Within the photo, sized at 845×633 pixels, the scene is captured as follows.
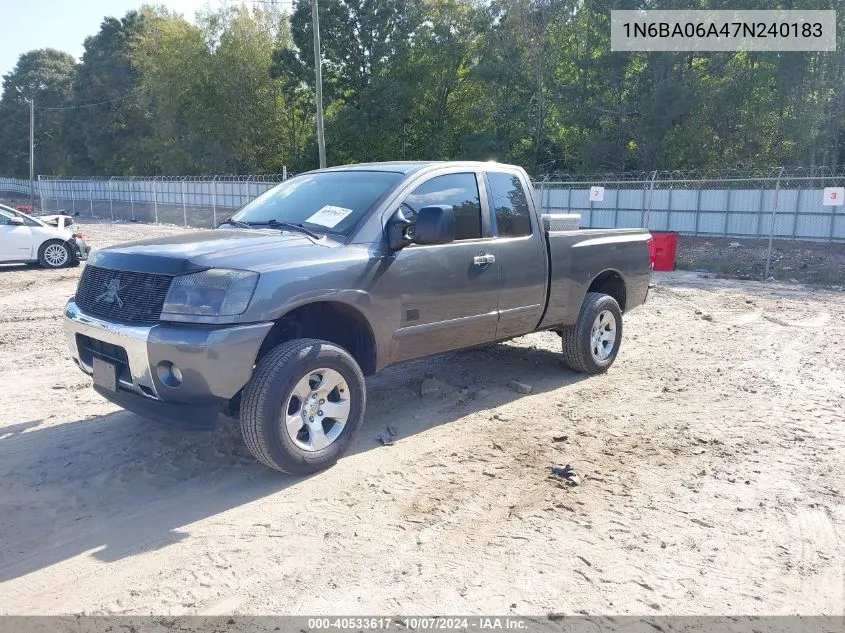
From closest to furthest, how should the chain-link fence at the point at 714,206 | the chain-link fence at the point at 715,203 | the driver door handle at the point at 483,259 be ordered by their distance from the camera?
the driver door handle at the point at 483,259 < the chain-link fence at the point at 715,203 < the chain-link fence at the point at 714,206

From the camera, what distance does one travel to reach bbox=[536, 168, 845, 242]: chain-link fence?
2169 cm

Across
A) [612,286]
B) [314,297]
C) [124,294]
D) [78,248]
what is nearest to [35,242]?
[78,248]

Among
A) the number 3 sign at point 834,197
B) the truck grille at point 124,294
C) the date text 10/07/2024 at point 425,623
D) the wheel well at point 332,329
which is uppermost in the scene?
the number 3 sign at point 834,197

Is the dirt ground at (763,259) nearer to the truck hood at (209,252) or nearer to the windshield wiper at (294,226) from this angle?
the windshield wiper at (294,226)

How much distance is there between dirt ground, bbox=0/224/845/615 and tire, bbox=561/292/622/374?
0.22m

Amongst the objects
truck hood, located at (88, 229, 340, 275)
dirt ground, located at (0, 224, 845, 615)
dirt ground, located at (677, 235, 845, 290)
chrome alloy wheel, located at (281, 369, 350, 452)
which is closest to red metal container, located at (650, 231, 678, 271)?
dirt ground, located at (677, 235, 845, 290)

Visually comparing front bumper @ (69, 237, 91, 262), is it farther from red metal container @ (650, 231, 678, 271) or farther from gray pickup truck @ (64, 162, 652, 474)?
red metal container @ (650, 231, 678, 271)

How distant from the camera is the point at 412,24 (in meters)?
44.6

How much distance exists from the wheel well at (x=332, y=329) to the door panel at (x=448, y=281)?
234 millimetres

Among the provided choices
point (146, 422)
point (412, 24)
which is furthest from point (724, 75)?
point (146, 422)

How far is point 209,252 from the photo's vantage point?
441 cm

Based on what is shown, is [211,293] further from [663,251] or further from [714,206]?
[714,206]

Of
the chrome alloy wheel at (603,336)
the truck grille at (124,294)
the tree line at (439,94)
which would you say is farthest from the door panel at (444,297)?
the tree line at (439,94)

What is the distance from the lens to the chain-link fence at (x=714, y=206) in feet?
71.2
